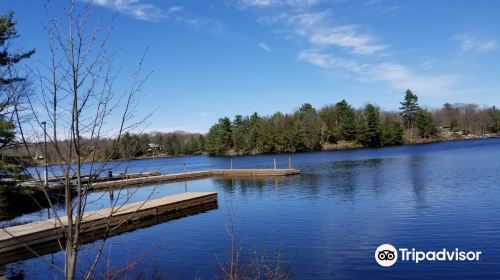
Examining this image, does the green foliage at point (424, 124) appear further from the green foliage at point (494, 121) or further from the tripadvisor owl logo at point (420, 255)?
the tripadvisor owl logo at point (420, 255)

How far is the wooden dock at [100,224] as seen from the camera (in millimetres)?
15047

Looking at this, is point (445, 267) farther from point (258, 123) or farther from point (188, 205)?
point (258, 123)

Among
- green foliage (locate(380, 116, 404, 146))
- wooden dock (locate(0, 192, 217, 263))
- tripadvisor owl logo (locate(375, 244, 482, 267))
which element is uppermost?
green foliage (locate(380, 116, 404, 146))

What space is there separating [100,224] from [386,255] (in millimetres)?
8610

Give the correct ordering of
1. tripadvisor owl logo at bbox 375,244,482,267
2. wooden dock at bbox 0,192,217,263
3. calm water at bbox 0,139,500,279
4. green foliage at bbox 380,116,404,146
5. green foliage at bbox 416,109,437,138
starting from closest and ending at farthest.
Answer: calm water at bbox 0,139,500,279, tripadvisor owl logo at bbox 375,244,482,267, wooden dock at bbox 0,192,217,263, green foliage at bbox 380,116,404,146, green foliage at bbox 416,109,437,138

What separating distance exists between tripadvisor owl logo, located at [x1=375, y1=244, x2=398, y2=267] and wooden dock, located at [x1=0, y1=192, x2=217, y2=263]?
7.12 metres

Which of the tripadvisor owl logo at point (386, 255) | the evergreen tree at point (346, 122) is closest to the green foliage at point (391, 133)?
the evergreen tree at point (346, 122)

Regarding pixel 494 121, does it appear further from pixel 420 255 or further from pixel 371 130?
pixel 420 255

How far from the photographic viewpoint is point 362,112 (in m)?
110

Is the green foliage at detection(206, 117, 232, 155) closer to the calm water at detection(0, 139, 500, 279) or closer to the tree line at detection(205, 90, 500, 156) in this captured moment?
the tree line at detection(205, 90, 500, 156)

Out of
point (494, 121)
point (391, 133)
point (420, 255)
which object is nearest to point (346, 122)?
point (391, 133)

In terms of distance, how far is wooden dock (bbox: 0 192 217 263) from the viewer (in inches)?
592

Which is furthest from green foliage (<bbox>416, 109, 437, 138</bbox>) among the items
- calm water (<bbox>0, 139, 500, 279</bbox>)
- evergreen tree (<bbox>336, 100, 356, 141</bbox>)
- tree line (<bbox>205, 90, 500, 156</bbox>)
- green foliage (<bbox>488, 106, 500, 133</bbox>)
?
calm water (<bbox>0, 139, 500, 279</bbox>)

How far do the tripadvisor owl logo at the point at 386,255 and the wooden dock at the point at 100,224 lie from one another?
7122 millimetres
